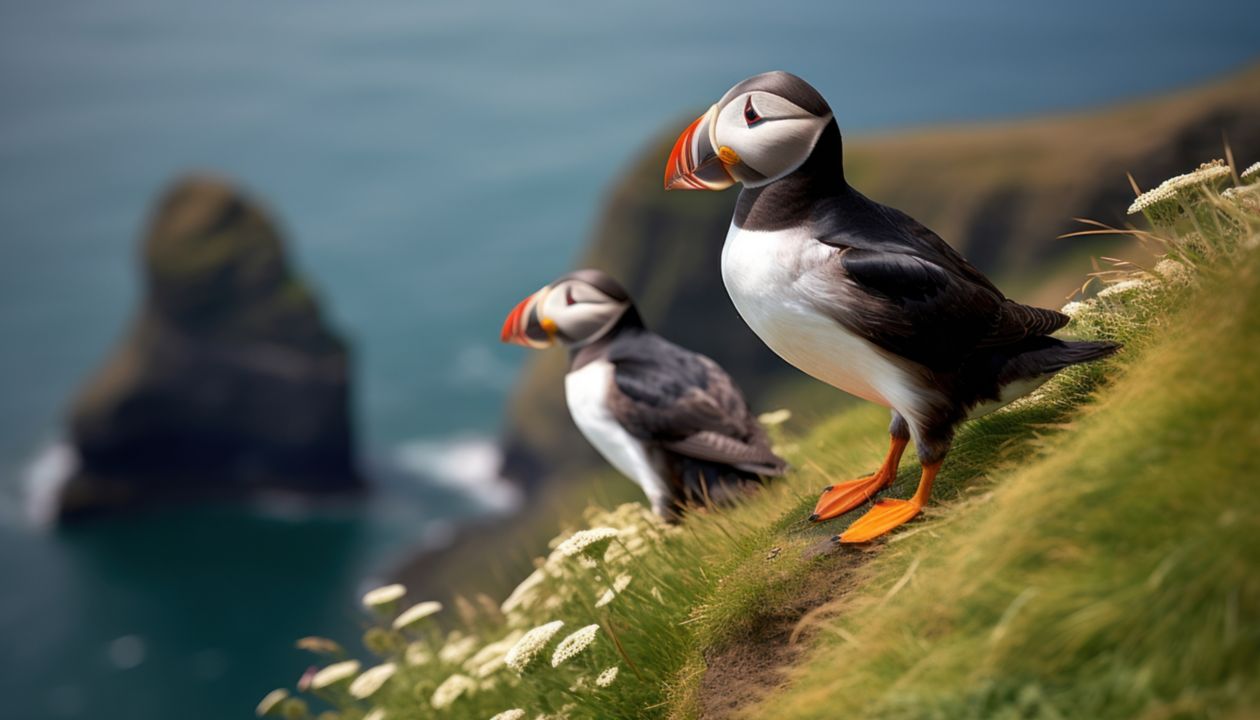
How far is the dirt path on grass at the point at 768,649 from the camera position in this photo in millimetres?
4984

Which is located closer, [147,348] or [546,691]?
[546,691]

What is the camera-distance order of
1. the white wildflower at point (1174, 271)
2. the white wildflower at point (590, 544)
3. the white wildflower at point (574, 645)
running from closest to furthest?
1. the white wildflower at point (574, 645)
2. the white wildflower at point (590, 544)
3. the white wildflower at point (1174, 271)

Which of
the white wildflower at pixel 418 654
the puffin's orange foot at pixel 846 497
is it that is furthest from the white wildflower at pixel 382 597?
the puffin's orange foot at pixel 846 497

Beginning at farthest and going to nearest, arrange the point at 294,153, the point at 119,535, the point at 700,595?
the point at 294,153 → the point at 119,535 → the point at 700,595

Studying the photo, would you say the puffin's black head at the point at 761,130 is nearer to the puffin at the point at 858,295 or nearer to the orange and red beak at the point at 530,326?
the puffin at the point at 858,295

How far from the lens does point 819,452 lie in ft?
27.3

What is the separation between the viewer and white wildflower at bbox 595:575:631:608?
577cm

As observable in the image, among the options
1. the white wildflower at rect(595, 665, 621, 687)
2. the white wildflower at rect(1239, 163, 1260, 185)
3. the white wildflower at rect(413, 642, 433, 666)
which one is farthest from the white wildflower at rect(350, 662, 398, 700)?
the white wildflower at rect(1239, 163, 1260, 185)

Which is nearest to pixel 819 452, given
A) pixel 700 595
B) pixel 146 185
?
pixel 700 595

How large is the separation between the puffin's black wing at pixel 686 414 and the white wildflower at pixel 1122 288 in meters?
2.42

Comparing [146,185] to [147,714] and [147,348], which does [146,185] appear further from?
[147,714]

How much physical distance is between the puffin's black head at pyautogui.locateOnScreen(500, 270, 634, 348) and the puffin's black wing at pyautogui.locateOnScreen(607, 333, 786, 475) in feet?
1.19

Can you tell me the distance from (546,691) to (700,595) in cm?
96

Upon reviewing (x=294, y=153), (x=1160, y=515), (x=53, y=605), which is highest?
(x=294, y=153)
